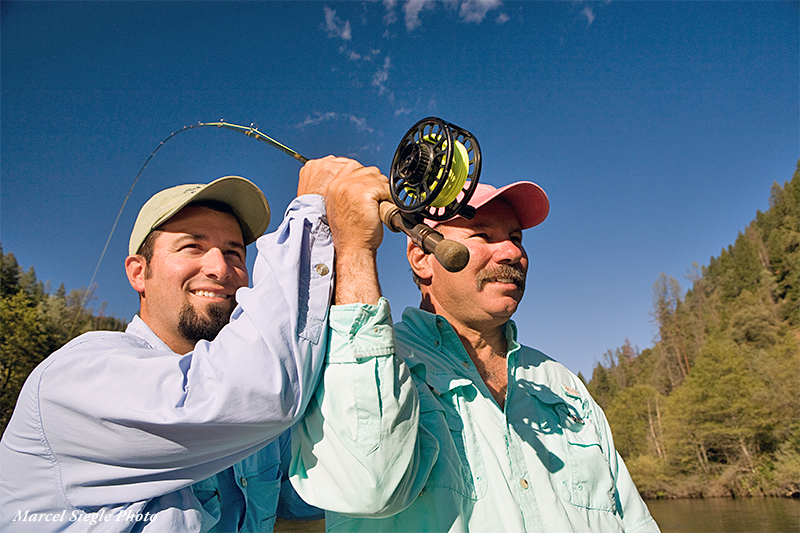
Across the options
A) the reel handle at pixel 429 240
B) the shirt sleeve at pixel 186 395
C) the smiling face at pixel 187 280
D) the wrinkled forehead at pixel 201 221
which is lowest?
the shirt sleeve at pixel 186 395

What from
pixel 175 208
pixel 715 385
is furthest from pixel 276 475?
pixel 715 385

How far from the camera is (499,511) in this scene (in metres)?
2.51

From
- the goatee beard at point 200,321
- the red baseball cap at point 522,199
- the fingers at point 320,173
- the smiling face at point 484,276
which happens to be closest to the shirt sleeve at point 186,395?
the fingers at point 320,173

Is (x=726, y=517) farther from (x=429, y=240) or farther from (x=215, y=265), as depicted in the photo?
(x=429, y=240)

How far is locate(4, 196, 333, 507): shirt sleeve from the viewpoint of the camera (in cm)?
184

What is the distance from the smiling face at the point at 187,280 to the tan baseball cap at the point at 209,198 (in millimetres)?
83

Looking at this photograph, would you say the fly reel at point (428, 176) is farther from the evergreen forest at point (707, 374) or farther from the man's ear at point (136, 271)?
the evergreen forest at point (707, 374)

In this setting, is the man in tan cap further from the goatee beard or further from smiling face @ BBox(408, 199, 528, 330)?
smiling face @ BBox(408, 199, 528, 330)

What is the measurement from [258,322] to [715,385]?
55137mm

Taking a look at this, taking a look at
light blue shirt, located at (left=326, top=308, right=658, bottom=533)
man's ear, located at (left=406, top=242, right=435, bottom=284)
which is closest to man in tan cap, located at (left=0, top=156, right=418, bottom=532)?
light blue shirt, located at (left=326, top=308, right=658, bottom=533)

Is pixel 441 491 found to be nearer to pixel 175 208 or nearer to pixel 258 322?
pixel 258 322

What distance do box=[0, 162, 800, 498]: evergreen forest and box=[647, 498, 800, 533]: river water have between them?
195 centimetres

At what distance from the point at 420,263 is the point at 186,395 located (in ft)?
7.70

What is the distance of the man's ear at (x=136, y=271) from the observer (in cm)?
329
